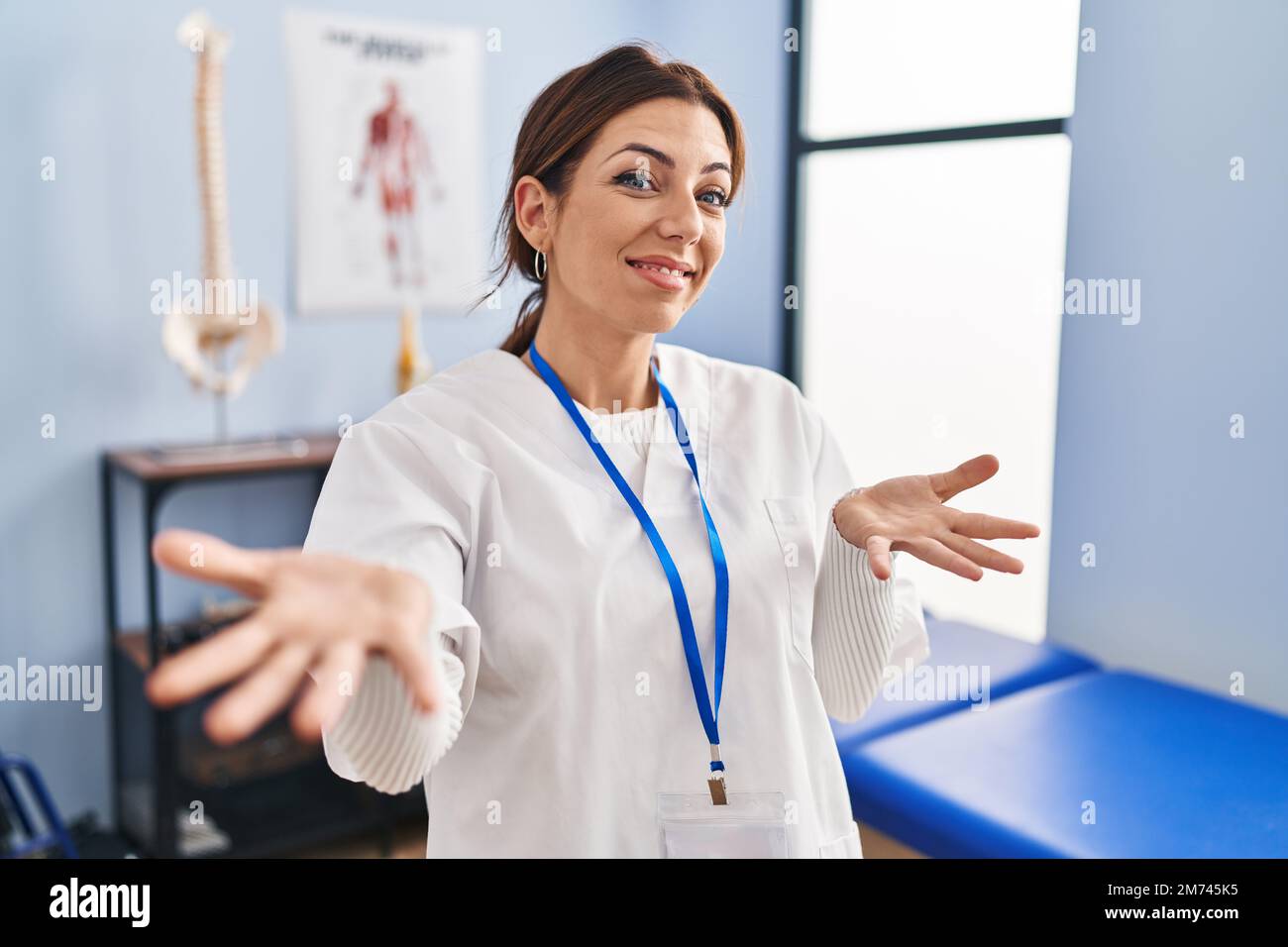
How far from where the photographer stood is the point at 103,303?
2273mm

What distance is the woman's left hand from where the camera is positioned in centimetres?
89

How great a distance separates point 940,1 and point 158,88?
6.42 feet

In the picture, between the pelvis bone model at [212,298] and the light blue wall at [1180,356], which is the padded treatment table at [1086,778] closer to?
the light blue wall at [1180,356]

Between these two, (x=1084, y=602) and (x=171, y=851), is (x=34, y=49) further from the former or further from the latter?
(x=1084, y=602)

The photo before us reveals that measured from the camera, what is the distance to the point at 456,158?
2.71 m

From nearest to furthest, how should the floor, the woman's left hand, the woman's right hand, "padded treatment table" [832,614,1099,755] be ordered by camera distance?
the woman's right hand → the woman's left hand → "padded treatment table" [832,614,1099,755] → the floor

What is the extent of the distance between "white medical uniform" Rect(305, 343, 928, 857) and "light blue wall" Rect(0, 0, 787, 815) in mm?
1222

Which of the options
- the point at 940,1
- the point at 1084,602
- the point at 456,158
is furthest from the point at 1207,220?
the point at 456,158

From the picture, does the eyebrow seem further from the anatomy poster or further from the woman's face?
the anatomy poster

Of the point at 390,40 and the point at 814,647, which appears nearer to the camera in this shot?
the point at 814,647

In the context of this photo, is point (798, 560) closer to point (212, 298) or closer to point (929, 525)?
point (929, 525)

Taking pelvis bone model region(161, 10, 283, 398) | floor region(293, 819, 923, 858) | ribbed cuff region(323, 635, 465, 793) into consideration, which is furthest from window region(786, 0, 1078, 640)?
ribbed cuff region(323, 635, 465, 793)

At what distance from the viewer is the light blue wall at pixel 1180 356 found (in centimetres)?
206

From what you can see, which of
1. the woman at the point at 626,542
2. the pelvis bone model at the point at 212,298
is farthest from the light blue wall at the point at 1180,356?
the pelvis bone model at the point at 212,298
